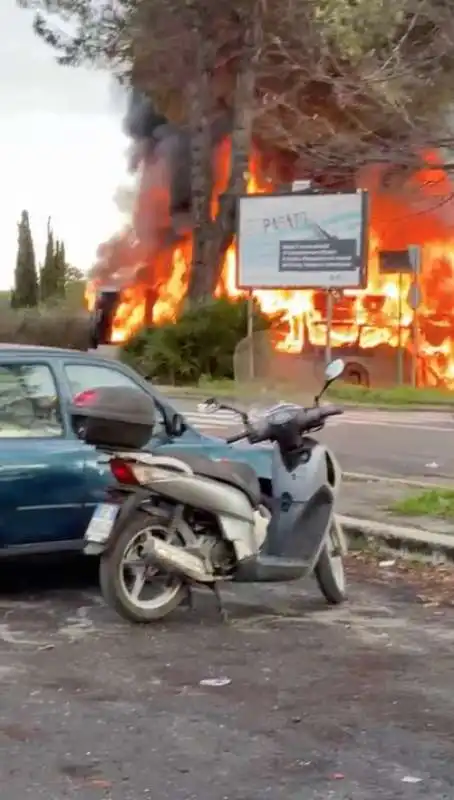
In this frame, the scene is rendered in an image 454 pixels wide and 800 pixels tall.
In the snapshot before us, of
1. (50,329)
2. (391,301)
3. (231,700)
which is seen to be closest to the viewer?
(231,700)

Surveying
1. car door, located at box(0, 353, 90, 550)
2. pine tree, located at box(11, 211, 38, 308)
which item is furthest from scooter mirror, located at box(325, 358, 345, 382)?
pine tree, located at box(11, 211, 38, 308)

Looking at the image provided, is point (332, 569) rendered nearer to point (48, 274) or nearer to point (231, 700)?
point (231, 700)

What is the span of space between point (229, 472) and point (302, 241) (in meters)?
25.1

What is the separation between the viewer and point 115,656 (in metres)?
6.10

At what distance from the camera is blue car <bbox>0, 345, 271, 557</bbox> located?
284 inches

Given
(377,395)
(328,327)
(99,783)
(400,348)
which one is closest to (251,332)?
(328,327)

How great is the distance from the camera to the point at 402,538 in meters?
8.83

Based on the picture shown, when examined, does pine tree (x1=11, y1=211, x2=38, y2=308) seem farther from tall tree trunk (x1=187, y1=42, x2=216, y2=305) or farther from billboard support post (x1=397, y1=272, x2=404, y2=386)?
billboard support post (x1=397, y1=272, x2=404, y2=386)

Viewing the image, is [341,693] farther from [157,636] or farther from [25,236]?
[25,236]

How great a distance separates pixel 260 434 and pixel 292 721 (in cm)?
230

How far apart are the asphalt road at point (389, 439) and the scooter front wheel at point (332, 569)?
→ 4.25 meters

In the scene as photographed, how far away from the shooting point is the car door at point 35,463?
719cm

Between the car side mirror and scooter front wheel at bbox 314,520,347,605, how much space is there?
109cm

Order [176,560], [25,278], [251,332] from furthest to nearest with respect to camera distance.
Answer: [25,278], [251,332], [176,560]
